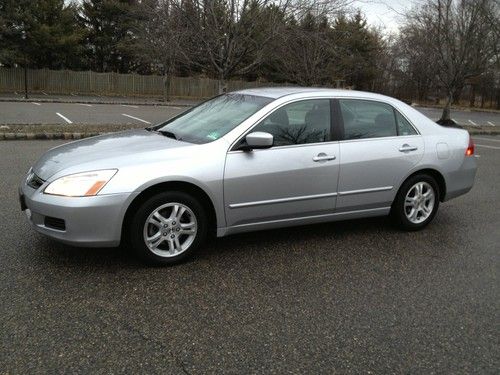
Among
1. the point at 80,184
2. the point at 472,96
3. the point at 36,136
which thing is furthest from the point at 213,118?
the point at 472,96

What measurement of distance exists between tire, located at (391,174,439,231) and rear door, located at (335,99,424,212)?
15 centimetres

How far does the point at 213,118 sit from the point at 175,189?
1064mm

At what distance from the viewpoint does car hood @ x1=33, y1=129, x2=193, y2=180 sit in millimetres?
3853

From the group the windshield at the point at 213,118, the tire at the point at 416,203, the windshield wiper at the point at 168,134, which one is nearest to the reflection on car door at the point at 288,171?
the windshield at the point at 213,118

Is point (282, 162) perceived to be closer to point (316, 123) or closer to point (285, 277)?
point (316, 123)

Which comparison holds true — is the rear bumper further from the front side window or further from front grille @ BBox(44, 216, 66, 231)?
front grille @ BBox(44, 216, 66, 231)

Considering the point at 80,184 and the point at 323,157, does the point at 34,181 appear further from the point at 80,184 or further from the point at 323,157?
the point at 323,157

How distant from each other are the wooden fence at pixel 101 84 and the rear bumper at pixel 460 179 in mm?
27097

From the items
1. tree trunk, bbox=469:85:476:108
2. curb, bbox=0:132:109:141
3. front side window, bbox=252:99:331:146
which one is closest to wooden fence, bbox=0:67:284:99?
tree trunk, bbox=469:85:476:108

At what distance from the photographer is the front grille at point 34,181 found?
381 cm

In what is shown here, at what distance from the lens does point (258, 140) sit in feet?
13.3

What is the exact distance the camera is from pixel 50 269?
3.76 metres

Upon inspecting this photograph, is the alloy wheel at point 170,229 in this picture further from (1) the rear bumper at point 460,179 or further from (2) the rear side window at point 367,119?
(1) the rear bumper at point 460,179

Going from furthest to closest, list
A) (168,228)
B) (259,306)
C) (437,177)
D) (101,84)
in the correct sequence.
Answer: (101,84) → (437,177) → (168,228) → (259,306)
